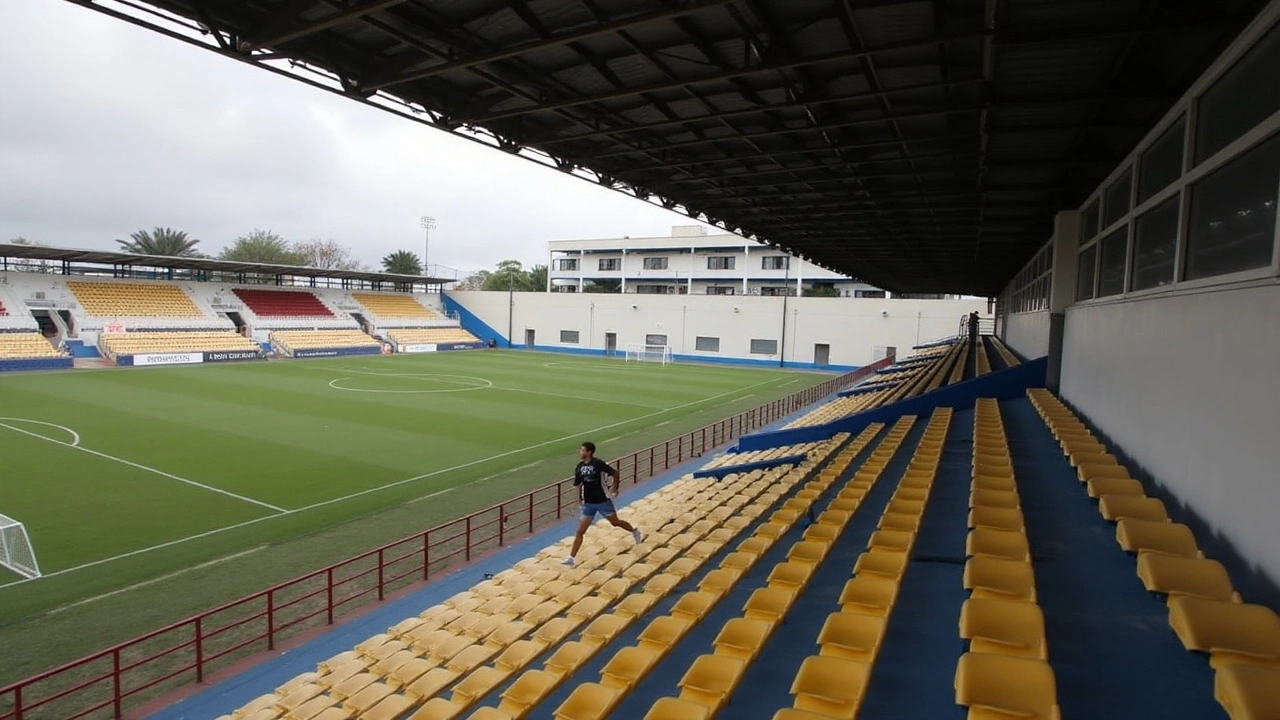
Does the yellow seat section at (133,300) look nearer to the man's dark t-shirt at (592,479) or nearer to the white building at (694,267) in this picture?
the white building at (694,267)

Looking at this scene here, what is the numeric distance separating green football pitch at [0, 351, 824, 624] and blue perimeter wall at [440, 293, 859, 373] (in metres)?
12.1

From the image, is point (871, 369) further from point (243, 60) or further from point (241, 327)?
point (241, 327)

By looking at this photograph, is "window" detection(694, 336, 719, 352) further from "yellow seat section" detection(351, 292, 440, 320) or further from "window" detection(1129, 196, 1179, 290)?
"window" detection(1129, 196, 1179, 290)

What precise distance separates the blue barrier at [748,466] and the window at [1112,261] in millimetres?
5463

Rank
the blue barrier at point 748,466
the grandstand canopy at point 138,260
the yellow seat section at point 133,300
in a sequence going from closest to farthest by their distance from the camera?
the blue barrier at point 748,466 < the grandstand canopy at point 138,260 < the yellow seat section at point 133,300

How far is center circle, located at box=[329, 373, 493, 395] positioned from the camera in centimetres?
2984

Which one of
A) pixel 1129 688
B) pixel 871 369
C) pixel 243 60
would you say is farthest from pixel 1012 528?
pixel 871 369

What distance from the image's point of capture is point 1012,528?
5613 mm

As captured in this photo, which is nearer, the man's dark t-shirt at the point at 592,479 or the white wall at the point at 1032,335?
the man's dark t-shirt at the point at 592,479

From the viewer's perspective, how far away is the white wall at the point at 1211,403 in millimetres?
3914

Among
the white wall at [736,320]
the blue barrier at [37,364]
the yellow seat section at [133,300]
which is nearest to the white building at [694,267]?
the white wall at [736,320]

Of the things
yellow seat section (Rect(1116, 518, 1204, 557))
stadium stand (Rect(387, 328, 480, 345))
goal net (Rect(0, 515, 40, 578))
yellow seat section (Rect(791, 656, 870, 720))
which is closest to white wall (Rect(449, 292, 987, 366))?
stadium stand (Rect(387, 328, 480, 345))

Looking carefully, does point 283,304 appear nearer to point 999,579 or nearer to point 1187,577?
point 999,579

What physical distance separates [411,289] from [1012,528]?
2564 inches
